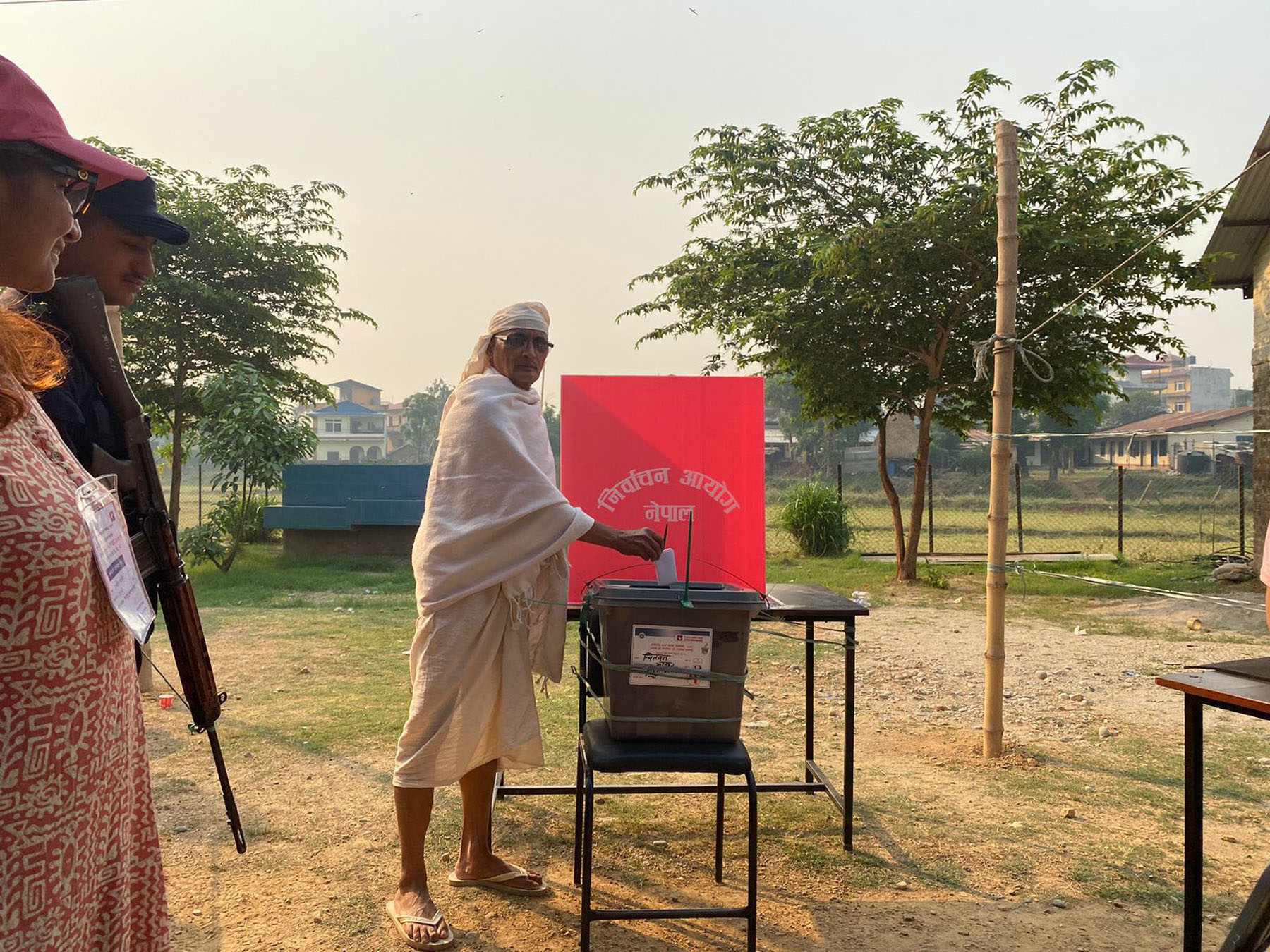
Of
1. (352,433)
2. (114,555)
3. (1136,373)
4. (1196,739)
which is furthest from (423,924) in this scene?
(1136,373)

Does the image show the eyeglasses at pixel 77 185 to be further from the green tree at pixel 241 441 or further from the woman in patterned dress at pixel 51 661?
the green tree at pixel 241 441

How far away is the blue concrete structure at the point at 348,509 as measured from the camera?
45.7 feet

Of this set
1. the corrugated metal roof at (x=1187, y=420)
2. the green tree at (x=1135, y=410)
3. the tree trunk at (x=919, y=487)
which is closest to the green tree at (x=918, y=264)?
the tree trunk at (x=919, y=487)

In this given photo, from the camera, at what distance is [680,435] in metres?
4.29

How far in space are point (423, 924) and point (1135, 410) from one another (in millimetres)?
69619

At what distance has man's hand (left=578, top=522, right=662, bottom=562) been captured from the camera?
124 inches

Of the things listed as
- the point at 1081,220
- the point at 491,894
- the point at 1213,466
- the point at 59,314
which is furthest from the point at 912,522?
the point at 1213,466

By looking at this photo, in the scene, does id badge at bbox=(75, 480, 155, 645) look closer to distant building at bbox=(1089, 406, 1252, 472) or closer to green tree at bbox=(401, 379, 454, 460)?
distant building at bbox=(1089, 406, 1252, 472)

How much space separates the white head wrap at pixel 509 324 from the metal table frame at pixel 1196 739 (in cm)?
220

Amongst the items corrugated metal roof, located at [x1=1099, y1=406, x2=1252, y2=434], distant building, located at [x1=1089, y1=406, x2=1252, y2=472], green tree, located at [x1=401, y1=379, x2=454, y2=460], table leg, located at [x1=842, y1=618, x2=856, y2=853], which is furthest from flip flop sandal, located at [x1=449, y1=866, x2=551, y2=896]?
green tree, located at [x1=401, y1=379, x2=454, y2=460]

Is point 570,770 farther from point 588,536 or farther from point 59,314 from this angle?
point 59,314

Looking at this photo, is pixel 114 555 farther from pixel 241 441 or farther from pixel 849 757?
pixel 241 441

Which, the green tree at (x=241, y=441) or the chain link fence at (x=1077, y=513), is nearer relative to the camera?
the green tree at (x=241, y=441)

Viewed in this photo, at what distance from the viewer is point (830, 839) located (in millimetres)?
4016
